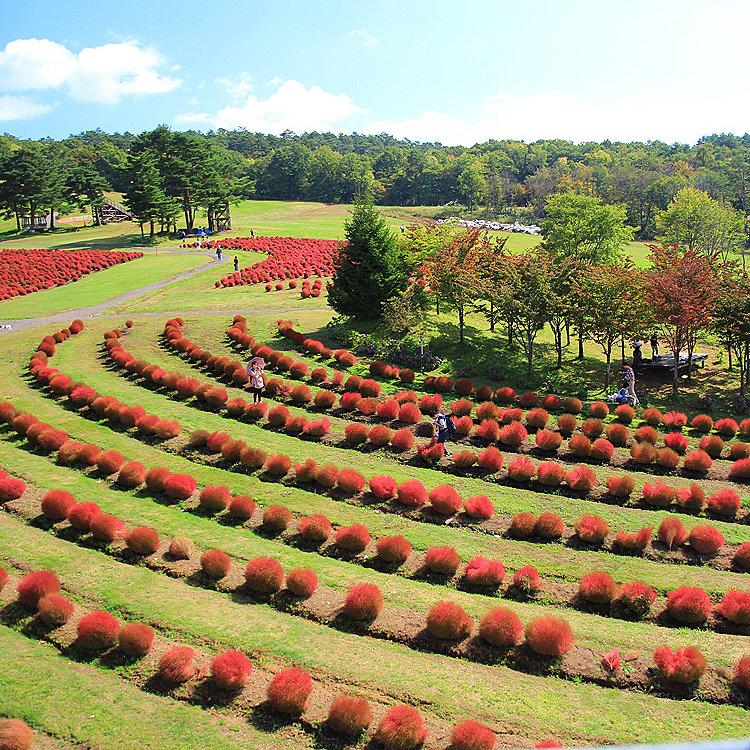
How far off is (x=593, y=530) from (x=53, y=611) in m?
12.8

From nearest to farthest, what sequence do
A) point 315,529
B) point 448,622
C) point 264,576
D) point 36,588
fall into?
point 448,622
point 36,588
point 264,576
point 315,529

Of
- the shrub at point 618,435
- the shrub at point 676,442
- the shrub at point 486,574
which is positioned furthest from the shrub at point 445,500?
the shrub at point 676,442

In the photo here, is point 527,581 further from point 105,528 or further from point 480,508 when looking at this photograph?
point 105,528

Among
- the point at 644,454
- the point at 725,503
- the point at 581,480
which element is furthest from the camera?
the point at 644,454

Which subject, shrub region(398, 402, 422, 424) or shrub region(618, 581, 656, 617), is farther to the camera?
shrub region(398, 402, 422, 424)

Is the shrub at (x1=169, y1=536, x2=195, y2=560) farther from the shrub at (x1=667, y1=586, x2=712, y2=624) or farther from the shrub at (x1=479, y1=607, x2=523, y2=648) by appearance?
the shrub at (x1=667, y1=586, x2=712, y2=624)

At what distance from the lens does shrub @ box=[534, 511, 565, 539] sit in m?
15.4

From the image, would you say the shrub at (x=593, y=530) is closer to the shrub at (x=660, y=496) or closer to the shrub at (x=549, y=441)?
the shrub at (x=660, y=496)

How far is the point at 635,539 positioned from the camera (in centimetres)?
1484

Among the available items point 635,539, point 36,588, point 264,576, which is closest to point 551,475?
point 635,539

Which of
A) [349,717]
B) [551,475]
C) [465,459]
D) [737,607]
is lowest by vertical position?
[349,717]

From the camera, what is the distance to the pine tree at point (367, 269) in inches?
1330

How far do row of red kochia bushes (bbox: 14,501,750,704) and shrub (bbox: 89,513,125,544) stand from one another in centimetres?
287

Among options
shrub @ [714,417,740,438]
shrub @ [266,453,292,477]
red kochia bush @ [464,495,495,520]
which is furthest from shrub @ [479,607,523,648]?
shrub @ [714,417,740,438]
